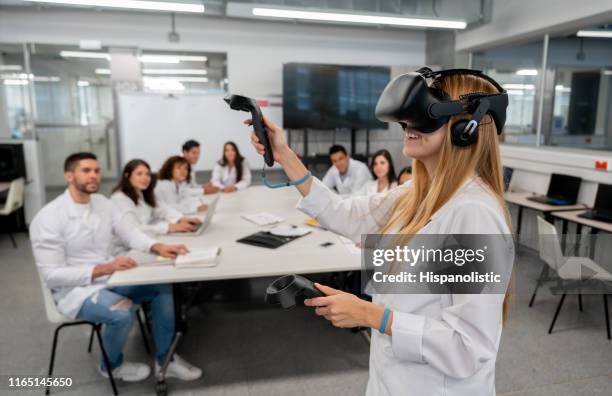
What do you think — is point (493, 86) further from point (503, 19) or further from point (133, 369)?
point (503, 19)

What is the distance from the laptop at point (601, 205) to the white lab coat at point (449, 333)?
336 centimetres

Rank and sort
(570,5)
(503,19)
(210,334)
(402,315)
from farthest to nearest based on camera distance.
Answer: (503,19), (570,5), (210,334), (402,315)

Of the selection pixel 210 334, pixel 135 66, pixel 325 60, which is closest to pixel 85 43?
pixel 135 66

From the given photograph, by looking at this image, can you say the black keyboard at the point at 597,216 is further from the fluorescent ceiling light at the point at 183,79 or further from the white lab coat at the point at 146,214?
Result: the fluorescent ceiling light at the point at 183,79

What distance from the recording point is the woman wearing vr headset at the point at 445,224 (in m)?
0.90

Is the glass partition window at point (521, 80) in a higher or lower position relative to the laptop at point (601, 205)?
higher

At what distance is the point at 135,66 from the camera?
236 inches

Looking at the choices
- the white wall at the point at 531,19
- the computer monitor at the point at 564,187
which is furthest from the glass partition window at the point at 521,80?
the computer monitor at the point at 564,187

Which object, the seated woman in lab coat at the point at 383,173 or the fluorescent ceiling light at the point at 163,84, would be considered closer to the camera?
the seated woman in lab coat at the point at 383,173

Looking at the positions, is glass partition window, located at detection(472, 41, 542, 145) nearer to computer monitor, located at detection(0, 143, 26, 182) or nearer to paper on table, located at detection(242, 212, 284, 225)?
paper on table, located at detection(242, 212, 284, 225)

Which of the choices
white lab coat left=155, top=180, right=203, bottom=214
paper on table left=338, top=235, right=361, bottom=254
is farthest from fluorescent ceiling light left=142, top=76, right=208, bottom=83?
paper on table left=338, top=235, right=361, bottom=254

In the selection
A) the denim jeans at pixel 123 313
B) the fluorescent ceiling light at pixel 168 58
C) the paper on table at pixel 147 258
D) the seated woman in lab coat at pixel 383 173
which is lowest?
the denim jeans at pixel 123 313

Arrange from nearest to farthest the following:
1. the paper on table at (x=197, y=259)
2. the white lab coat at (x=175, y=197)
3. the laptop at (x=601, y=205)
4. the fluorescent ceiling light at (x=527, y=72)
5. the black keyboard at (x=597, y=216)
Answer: the paper on table at (x=197, y=259), the black keyboard at (x=597, y=216), the laptop at (x=601, y=205), the white lab coat at (x=175, y=197), the fluorescent ceiling light at (x=527, y=72)

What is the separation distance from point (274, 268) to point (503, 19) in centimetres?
457
